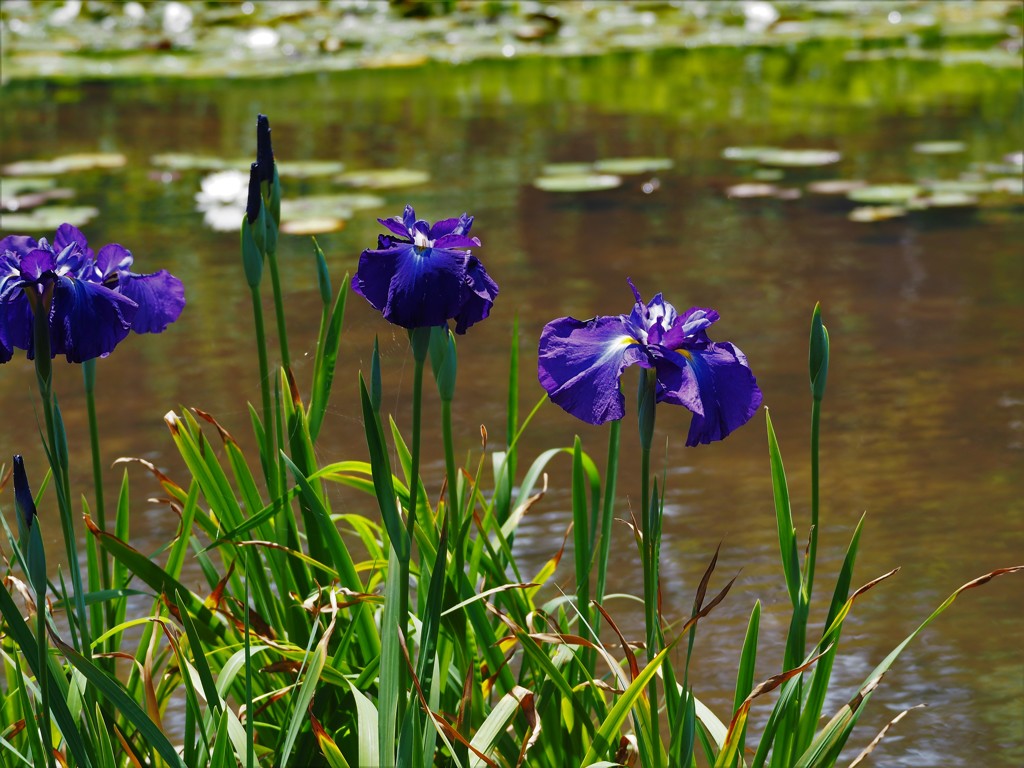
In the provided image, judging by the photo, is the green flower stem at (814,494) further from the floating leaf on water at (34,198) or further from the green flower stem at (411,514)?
the floating leaf on water at (34,198)

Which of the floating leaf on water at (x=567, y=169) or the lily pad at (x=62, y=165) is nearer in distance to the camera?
the floating leaf on water at (x=567, y=169)

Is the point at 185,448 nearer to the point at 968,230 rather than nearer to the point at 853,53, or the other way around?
the point at 968,230

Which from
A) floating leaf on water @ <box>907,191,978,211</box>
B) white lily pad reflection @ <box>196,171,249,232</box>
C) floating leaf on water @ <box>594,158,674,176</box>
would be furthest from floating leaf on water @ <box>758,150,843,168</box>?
white lily pad reflection @ <box>196,171,249,232</box>

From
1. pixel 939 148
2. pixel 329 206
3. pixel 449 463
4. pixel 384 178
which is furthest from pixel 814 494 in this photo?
pixel 939 148

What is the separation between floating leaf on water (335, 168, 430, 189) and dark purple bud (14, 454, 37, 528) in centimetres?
386

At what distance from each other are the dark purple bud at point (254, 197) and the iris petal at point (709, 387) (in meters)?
0.50

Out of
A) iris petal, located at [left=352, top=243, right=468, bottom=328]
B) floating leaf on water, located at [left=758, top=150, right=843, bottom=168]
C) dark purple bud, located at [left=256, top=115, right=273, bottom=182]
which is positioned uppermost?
dark purple bud, located at [left=256, top=115, right=273, bottom=182]

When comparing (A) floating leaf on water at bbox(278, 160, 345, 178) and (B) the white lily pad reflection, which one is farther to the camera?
(A) floating leaf on water at bbox(278, 160, 345, 178)

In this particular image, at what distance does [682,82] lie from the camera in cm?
708

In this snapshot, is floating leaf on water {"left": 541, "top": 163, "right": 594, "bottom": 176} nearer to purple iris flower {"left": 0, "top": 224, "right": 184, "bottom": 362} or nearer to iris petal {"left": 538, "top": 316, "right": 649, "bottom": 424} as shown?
purple iris flower {"left": 0, "top": 224, "right": 184, "bottom": 362}

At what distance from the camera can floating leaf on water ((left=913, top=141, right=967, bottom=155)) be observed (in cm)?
510

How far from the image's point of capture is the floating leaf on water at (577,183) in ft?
15.5

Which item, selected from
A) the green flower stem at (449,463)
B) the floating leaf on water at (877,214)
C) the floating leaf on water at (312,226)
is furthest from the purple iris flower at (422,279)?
the floating leaf on water at (877,214)

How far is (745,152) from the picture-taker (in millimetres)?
5160
